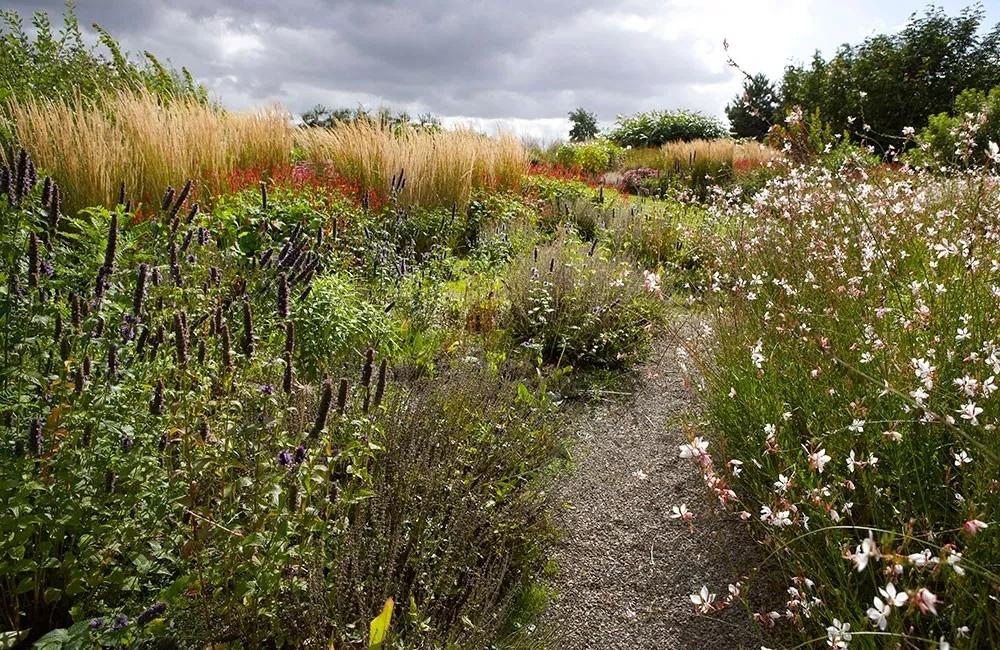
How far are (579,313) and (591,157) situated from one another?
16984 mm

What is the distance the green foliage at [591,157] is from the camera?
20.7 metres

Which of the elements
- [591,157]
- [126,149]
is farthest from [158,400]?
[591,157]

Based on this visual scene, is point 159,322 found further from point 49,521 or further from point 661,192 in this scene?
point 661,192

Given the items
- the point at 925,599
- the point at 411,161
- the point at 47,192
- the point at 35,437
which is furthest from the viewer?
the point at 411,161

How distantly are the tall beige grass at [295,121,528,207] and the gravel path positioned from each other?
5.13 metres

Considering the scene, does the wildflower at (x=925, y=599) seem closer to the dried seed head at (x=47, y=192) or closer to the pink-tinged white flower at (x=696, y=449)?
the pink-tinged white flower at (x=696, y=449)

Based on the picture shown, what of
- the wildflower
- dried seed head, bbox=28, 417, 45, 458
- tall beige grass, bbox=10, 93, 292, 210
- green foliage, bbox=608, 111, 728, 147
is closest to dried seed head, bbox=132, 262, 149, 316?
dried seed head, bbox=28, 417, 45, 458

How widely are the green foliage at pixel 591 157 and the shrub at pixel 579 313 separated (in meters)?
14.6

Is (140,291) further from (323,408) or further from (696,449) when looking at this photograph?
(696,449)

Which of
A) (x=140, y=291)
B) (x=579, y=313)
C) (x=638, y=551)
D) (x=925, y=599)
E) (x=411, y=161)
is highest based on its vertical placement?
(x=411, y=161)

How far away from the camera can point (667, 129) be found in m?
30.4

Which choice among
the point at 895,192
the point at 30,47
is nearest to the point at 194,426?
the point at 895,192

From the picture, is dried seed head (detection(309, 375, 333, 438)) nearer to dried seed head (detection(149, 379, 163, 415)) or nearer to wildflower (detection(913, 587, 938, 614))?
dried seed head (detection(149, 379, 163, 415))

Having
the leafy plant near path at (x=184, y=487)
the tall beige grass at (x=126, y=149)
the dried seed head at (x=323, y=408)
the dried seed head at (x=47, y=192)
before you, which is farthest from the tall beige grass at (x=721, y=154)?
the dried seed head at (x=323, y=408)
